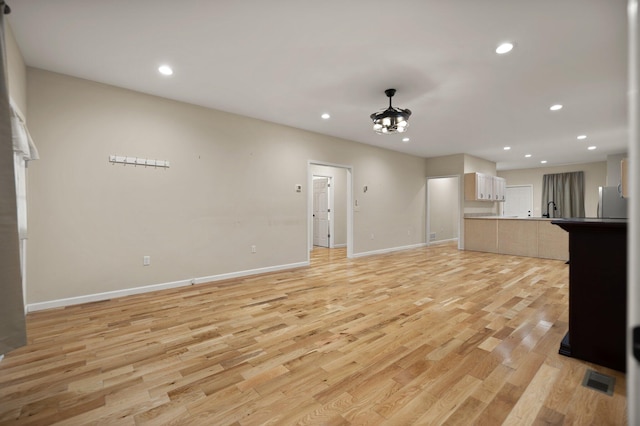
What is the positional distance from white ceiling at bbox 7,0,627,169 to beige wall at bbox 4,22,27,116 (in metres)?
0.09

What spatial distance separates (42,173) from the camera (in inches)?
125

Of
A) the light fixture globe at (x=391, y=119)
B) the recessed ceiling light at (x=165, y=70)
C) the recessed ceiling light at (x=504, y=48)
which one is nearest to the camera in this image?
the recessed ceiling light at (x=504, y=48)

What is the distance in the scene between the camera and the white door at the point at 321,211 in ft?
26.6

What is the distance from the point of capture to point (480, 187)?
7605mm

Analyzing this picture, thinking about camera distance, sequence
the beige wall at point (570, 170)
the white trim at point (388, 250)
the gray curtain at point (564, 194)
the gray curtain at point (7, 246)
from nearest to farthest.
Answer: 1. the gray curtain at point (7, 246)
2. the white trim at point (388, 250)
3. the beige wall at point (570, 170)
4. the gray curtain at point (564, 194)

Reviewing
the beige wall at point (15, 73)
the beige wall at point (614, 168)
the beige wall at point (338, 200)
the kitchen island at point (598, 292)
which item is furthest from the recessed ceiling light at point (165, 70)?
the beige wall at point (614, 168)

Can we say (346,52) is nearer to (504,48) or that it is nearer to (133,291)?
(504,48)

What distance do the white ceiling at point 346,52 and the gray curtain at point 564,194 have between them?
19.6ft

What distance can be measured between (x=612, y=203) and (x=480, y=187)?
273 centimetres

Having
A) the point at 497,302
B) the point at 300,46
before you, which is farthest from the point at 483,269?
the point at 300,46

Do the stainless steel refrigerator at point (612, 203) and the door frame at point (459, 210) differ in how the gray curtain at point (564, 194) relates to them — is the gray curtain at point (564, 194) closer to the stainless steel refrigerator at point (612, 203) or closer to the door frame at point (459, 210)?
the door frame at point (459, 210)

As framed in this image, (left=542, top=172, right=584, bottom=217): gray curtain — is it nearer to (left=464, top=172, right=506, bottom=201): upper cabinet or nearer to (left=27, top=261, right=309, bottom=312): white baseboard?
(left=464, top=172, right=506, bottom=201): upper cabinet

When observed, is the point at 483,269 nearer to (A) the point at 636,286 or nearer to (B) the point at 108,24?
(A) the point at 636,286

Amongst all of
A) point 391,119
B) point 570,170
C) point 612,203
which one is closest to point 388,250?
point 612,203
